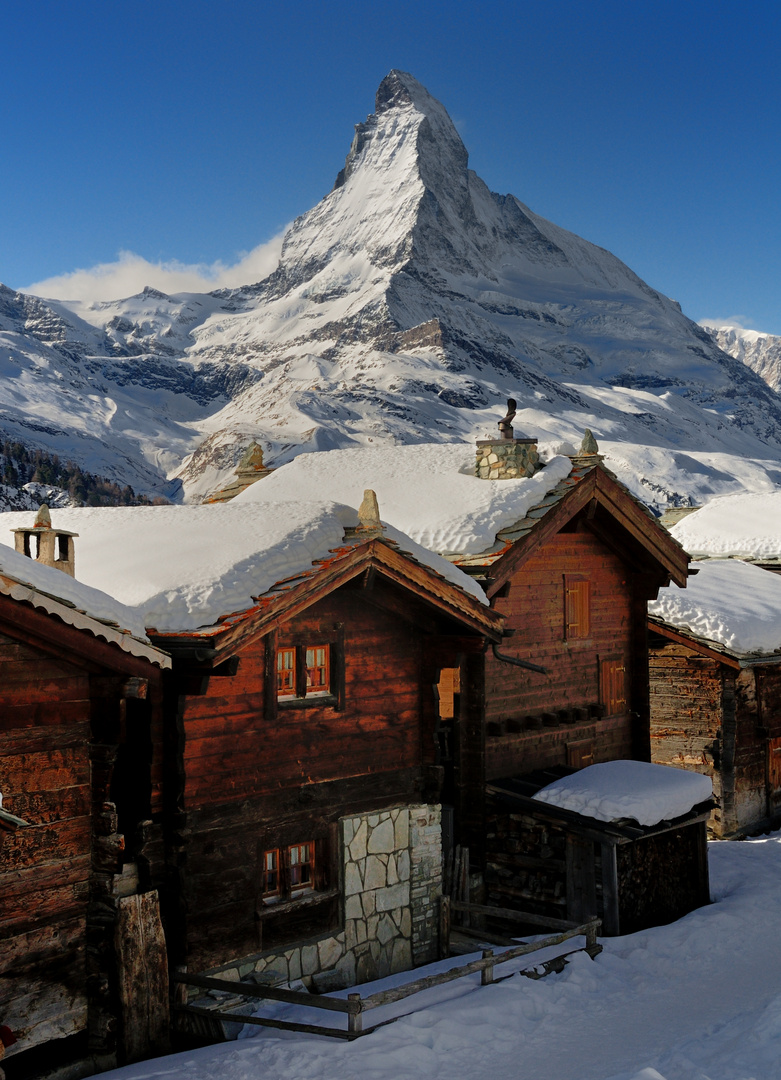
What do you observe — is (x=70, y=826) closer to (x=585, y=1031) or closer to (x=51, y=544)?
(x=51, y=544)

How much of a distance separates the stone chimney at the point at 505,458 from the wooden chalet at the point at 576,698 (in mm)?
133

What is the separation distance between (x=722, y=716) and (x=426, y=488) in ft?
27.2

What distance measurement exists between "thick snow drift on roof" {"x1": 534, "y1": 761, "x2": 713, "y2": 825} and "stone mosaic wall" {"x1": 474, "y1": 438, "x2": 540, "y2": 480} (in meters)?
5.48

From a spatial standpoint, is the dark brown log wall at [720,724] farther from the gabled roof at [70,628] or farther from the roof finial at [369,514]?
the gabled roof at [70,628]

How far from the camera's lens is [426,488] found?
18.5 m

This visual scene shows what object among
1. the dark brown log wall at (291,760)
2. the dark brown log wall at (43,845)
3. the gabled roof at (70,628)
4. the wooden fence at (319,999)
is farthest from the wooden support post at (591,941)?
the gabled roof at (70,628)

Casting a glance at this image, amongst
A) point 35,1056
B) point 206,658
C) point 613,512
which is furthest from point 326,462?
point 35,1056

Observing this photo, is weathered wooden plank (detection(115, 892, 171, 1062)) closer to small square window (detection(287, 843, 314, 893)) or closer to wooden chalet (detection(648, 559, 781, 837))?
small square window (detection(287, 843, 314, 893))

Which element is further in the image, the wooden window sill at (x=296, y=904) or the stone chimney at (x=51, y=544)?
the wooden window sill at (x=296, y=904)

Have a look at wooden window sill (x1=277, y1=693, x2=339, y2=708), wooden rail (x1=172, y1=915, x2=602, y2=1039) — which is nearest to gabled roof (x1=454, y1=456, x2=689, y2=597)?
wooden window sill (x1=277, y1=693, x2=339, y2=708)

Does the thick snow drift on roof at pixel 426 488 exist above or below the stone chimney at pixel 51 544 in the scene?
above

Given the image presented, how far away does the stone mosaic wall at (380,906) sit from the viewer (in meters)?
12.1

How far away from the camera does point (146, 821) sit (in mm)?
10156

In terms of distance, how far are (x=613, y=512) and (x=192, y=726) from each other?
914 centimetres
